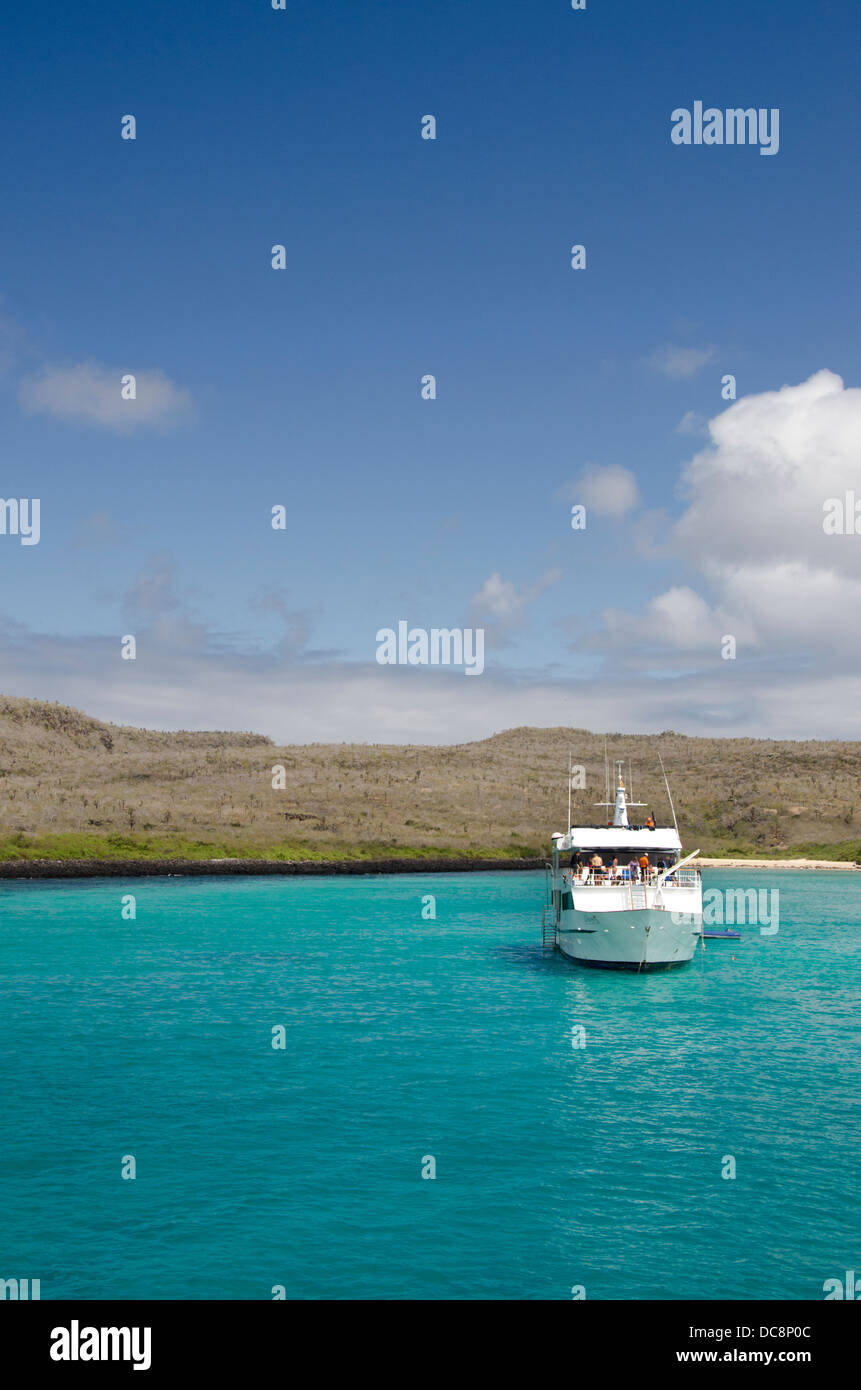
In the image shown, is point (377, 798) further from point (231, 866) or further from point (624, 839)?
point (624, 839)

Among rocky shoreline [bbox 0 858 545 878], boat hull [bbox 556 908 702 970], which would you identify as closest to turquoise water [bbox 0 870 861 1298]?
boat hull [bbox 556 908 702 970]

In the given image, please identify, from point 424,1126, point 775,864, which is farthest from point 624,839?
point 775,864

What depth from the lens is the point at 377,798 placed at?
142 meters

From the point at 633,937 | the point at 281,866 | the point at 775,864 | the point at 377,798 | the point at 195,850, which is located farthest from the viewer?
the point at 377,798

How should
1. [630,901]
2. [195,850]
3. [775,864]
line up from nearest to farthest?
[630,901] → [195,850] → [775,864]

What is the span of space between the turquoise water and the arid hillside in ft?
236

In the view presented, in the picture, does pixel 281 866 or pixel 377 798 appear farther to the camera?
pixel 377 798

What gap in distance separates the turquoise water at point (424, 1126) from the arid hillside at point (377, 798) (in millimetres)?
71786

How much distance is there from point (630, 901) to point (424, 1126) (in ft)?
75.7

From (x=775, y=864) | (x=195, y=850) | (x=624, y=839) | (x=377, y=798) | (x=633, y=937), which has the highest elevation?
(x=377, y=798)

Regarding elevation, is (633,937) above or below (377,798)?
below

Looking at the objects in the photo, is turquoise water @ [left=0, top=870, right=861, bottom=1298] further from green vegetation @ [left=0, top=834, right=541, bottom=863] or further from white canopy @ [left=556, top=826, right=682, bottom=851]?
green vegetation @ [left=0, top=834, right=541, bottom=863]

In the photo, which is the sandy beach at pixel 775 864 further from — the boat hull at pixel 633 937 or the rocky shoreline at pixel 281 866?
the boat hull at pixel 633 937

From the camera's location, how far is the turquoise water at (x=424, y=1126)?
17.5 meters
